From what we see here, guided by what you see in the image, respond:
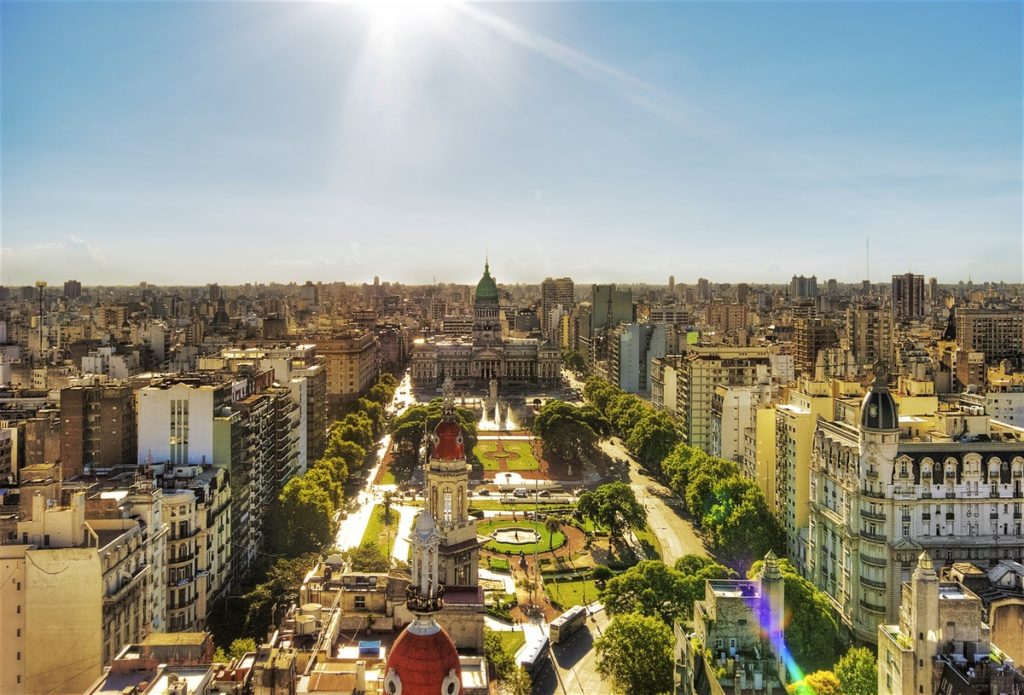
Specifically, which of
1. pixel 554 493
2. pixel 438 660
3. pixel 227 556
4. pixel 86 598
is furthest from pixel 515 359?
pixel 438 660

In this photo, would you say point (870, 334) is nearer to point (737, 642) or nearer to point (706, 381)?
point (706, 381)

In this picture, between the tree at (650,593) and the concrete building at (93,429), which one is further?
the concrete building at (93,429)

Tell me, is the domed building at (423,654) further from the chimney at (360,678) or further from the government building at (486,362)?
the government building at (486,362)

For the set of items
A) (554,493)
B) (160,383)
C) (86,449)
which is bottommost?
(554,493)

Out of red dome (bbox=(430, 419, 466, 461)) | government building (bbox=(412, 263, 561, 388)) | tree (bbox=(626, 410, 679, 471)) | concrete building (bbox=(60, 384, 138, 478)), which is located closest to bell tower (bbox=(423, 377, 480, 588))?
red dome (bbox=(430, 419, 466, 461))

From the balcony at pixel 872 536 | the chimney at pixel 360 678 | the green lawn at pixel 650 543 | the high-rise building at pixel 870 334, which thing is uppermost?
the high-rise building at pixel 870 334

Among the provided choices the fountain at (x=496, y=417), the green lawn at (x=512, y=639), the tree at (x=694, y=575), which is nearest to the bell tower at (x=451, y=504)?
the green lawn at (x=512, y=639)

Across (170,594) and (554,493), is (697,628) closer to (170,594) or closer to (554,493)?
(170,594)
